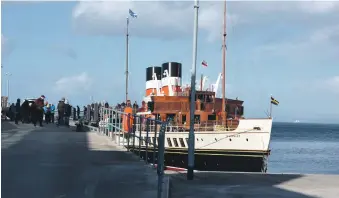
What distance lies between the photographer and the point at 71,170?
1327 centimetres

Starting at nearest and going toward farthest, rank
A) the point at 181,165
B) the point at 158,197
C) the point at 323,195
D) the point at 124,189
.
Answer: the point at 158,197
the point at 124,189
the point at 323,195
the point at 181,165

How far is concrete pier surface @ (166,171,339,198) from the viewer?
46.4ft

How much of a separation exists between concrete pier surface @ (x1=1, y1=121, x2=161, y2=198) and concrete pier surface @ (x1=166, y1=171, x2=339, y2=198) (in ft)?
4.35

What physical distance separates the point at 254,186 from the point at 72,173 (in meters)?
4.65

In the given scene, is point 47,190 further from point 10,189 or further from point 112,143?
point 112,143

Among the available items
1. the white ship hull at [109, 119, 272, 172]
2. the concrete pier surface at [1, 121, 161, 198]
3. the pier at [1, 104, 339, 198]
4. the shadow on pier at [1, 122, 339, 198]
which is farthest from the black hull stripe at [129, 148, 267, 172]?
the concrete pier surface at [1, 121, 161, 198]

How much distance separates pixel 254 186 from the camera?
50.5ft

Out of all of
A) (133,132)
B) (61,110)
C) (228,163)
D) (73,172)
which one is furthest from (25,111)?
(73,172)

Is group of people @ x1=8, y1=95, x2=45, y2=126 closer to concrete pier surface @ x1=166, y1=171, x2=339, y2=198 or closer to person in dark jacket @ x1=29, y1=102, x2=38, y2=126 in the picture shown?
person in dark jacket @ x1=29, y1=102, x2=38, y2=126

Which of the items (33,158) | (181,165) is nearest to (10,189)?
(33,158)

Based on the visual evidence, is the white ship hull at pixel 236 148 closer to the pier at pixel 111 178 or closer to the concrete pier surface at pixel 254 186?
the pier at pixel 111 178

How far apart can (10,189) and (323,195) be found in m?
6.85

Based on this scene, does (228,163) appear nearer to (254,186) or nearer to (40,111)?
(40,111)

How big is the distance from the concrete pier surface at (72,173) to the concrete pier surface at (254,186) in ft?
4.35
